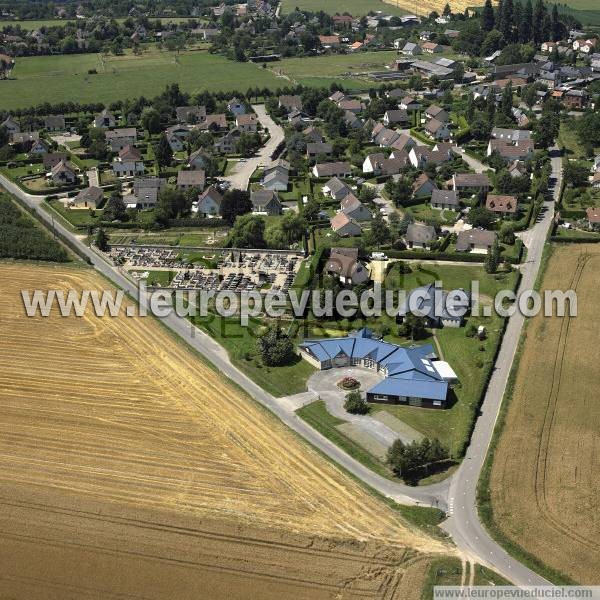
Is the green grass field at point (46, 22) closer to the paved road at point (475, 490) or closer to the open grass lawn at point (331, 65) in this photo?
the open grass lawn at point (331, 65)

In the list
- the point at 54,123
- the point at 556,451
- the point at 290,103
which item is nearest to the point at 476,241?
the point at 556,451

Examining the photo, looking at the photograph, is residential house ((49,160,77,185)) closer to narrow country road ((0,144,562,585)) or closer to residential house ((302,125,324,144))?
narrow country road ((0,144,562,585))

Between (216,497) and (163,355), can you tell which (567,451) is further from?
(163,355)

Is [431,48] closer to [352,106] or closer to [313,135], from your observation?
[352,106]

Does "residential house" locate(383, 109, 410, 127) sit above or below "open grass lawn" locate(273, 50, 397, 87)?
below

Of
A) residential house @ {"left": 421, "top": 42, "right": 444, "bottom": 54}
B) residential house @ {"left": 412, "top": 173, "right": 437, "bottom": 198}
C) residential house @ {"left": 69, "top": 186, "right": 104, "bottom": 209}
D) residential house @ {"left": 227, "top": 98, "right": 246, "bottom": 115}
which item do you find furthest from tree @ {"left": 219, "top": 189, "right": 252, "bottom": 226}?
residential house @ {"left": 421, "top": 42, "right": 444, "bottom": 54}
